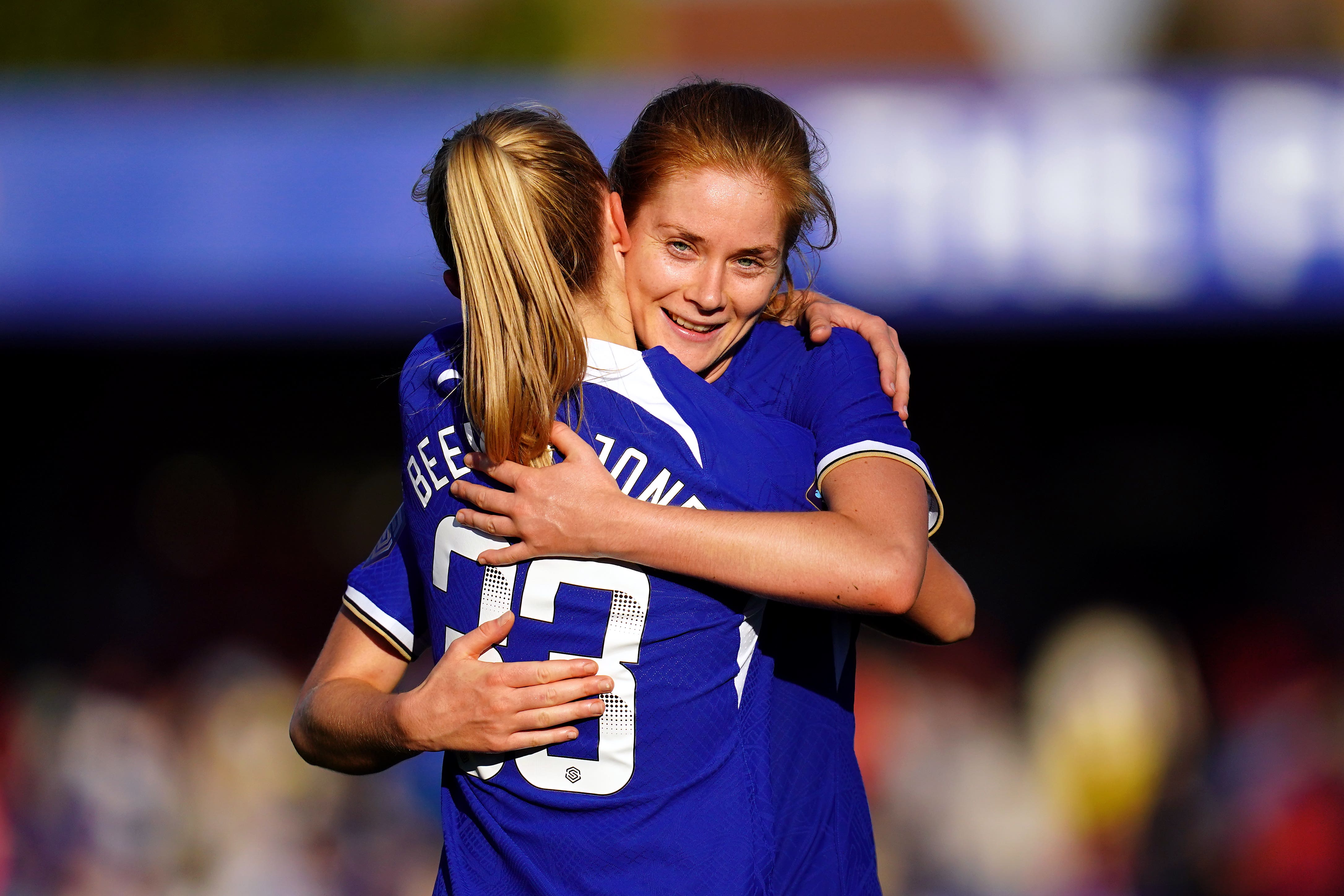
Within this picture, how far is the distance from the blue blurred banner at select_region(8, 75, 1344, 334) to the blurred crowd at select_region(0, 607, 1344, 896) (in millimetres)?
2004

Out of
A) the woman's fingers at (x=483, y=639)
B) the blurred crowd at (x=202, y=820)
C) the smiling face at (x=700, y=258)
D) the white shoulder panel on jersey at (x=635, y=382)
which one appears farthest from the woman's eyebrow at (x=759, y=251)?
the blurred crowd at (x=202, y=820)

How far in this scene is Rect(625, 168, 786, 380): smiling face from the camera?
65.7 inches

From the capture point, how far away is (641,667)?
1535mm

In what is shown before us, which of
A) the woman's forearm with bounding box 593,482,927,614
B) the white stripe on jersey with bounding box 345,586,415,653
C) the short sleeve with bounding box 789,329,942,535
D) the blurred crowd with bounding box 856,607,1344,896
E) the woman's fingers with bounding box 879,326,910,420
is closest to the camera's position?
the woman's forearm with bounding box 593,482,927,614

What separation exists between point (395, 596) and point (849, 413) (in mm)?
749

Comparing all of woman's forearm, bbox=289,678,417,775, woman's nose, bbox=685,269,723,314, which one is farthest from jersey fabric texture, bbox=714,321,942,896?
woman's forearm, bbox=289,678,417,775

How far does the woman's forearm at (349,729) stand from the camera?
5.54 feet

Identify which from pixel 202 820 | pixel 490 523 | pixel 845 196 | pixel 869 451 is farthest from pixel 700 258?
pixel 202 820

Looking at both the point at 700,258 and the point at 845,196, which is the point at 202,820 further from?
the point at 700,258

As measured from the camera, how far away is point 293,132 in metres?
5.63

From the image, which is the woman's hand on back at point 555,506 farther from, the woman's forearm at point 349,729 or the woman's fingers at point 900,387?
the woman's fingers at point 900,387

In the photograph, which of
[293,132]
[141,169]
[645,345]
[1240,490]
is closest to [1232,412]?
[1240,490]

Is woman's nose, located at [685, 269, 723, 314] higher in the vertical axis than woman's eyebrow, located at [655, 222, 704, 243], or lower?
lower

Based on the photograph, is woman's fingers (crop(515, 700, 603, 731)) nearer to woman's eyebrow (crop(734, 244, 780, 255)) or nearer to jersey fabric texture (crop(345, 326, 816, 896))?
jersey fabric texture (crop(345, 326, 816, 896))
